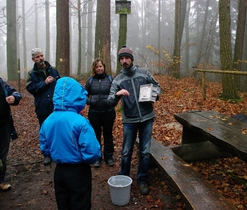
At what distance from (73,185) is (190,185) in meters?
1.49

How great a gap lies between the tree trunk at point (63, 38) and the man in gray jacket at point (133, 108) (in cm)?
535

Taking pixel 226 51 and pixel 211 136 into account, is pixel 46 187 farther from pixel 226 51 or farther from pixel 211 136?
pixel 226 51

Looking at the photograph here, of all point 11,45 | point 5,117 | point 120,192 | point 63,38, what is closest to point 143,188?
point 120,192

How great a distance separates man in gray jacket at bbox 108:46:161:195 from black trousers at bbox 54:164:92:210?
1315 millimetres

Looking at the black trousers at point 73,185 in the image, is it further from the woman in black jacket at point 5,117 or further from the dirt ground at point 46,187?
the woman in black jacket at point 5,117

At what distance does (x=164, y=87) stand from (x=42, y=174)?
25.8 feet

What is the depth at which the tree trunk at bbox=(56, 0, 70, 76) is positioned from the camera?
841 cm

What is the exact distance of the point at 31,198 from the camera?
3676 mm

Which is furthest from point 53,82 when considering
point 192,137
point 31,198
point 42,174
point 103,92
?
point 192,137

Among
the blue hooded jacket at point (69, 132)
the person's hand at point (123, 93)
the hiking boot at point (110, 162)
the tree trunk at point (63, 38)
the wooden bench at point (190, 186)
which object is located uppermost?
the tree trunk at point (63, 38)

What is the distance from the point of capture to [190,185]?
115 inches

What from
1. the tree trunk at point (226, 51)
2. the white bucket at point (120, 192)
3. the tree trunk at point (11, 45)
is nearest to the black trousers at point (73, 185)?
the white bucket at point (120, 192)

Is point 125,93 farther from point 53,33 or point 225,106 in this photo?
point 53,33

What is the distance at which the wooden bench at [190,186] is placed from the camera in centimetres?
253
